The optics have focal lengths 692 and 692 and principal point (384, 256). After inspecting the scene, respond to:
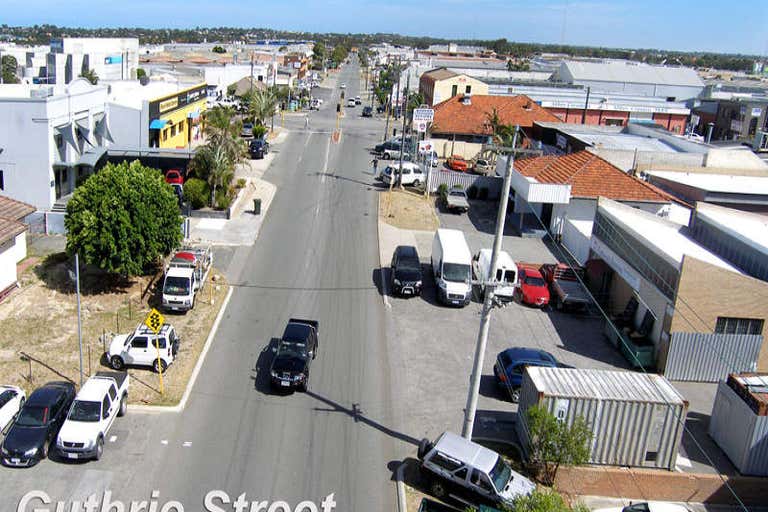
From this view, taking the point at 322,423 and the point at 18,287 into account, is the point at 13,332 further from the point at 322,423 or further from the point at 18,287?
the point at 322,423

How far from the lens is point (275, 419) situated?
19.4m

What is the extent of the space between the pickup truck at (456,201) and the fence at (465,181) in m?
2.54

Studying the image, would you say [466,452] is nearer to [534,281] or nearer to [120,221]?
[534,281]

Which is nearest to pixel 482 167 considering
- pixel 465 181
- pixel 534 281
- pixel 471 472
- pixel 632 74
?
pixel 465 181

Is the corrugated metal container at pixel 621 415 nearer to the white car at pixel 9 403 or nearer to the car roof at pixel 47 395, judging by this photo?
the car roof at pixel 47 395

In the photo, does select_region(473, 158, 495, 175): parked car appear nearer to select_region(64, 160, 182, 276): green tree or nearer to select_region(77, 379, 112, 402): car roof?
select_region(64, 160, 182, 276): green tree

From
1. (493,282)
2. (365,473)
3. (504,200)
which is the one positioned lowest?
(365,473)

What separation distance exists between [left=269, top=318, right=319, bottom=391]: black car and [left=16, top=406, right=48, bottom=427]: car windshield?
612 cm

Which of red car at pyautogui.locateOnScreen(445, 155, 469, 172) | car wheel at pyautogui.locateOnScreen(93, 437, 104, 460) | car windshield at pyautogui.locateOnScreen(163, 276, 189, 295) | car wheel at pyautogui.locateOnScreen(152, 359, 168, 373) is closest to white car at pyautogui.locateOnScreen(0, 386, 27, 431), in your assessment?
car wheel at pyautogui.locateOnScreen(93, 437, 104, 460)

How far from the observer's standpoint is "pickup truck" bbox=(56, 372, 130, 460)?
16.7 m

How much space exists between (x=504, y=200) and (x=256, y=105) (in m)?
53.8

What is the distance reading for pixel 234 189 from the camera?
41938 mm

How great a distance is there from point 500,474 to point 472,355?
8.00 metres

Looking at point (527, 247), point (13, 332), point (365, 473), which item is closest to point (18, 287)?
point (13, 332)
